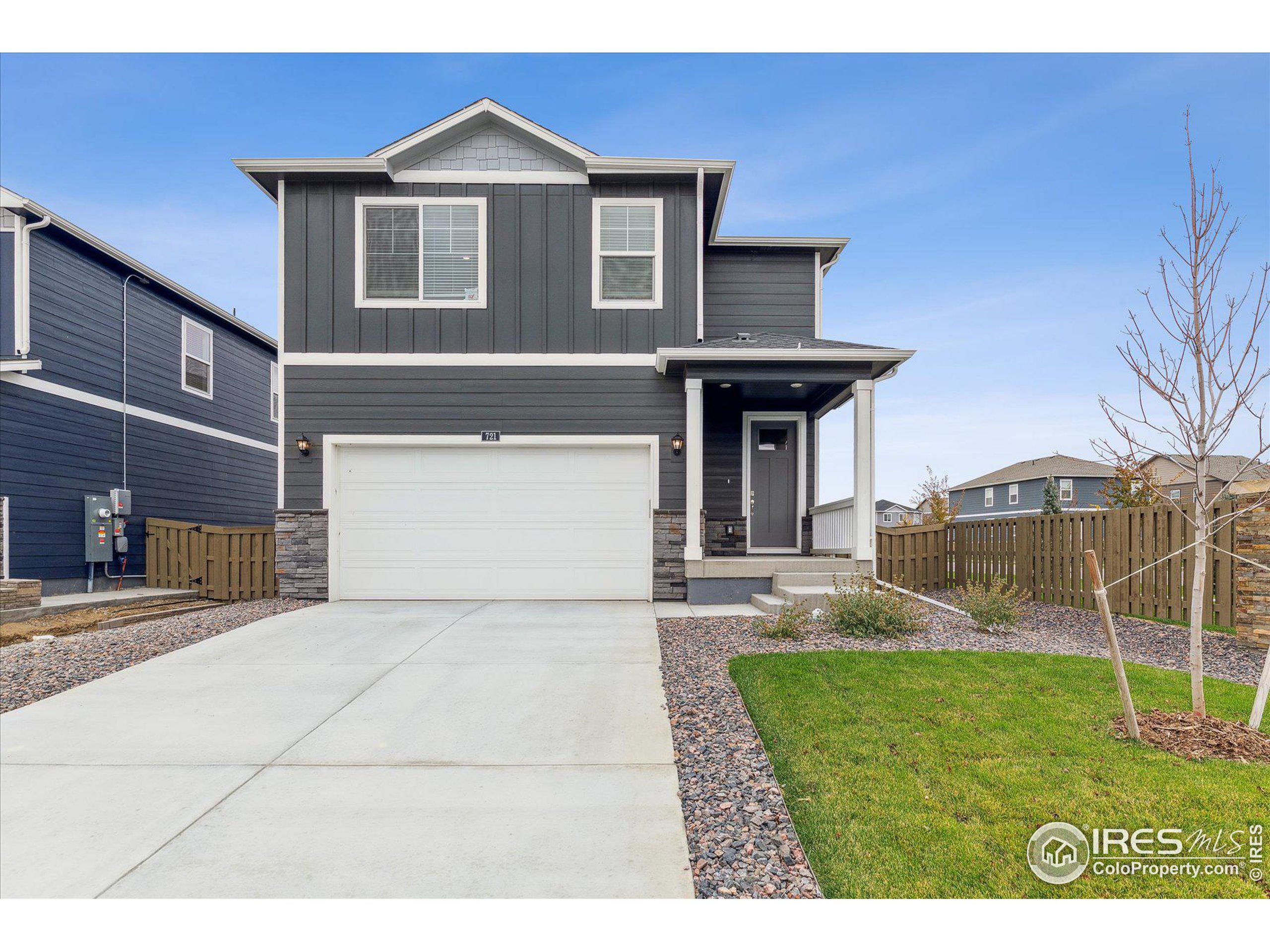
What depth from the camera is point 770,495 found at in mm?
10266

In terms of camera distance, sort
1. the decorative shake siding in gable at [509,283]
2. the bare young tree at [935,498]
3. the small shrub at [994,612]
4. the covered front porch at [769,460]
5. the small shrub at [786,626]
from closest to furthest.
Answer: the small shrub at [786,626] → the small shrub at [994,612] → the covered front porch at [769,460] → the decorative shake siding in gable at [509,283] → the bare young tree at [935,498]

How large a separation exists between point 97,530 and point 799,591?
→ 1052 centimetres

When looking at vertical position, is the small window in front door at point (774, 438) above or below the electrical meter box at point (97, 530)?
above

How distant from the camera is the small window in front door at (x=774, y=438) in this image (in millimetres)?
10328

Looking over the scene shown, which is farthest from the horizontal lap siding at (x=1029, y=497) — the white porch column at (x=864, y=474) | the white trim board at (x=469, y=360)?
the white trim board at (x=469, y=360)

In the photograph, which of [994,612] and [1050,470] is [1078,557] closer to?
[994,612]

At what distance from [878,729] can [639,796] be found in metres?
1.53

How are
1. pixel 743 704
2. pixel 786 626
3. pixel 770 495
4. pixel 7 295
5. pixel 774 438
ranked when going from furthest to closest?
pixel 774 438
pixel 770 495
pixel 7 295
pixel 786 626
pixel 743 704

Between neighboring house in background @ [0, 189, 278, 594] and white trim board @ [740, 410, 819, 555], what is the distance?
10.0 meters

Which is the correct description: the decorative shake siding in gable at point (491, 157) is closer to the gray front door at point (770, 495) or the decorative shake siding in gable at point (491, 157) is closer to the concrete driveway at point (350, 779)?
the gray front door at point (770, 495)

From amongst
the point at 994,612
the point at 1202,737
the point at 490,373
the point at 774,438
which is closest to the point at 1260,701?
the point at 1202,737

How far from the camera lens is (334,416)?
8.84 meters

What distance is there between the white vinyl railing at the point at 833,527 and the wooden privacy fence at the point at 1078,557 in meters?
1.32
